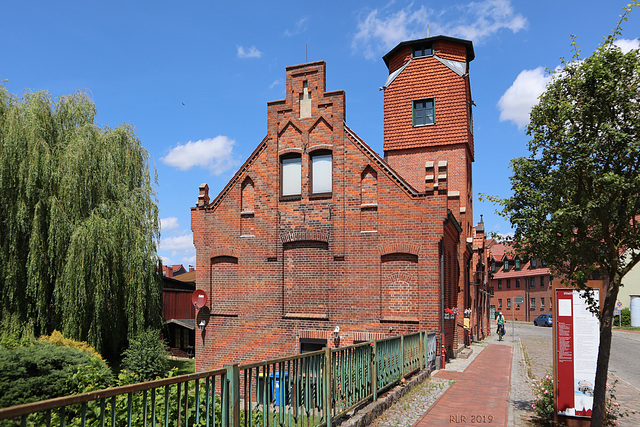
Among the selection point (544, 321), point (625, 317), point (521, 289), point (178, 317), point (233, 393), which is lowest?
point (544, 321)

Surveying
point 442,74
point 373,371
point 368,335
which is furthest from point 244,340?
point 442,74

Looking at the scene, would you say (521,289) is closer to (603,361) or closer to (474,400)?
(474,400)

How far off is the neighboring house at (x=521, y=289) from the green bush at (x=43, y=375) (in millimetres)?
49683

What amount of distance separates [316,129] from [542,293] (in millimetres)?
51402

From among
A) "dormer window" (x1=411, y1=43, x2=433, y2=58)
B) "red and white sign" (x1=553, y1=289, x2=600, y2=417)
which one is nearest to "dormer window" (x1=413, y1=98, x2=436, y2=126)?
"dormer window" (x1=411, y1=43, x2=433, y2=58)

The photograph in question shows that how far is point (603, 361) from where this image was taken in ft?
23.1

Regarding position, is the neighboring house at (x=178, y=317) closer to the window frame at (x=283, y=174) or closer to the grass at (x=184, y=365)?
the grass at (x=184, y=365)

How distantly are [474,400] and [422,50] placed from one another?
1959 cm

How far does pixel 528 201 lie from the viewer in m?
8.06

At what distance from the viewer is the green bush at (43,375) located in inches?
383

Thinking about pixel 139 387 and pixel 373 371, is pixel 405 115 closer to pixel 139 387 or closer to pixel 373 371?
pixel 373 371

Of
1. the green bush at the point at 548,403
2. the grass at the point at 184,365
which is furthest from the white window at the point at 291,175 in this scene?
the green bush at the point at 548,403

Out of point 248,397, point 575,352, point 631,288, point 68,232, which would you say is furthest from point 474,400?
point 631,288

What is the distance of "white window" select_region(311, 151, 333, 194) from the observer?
56.2 ft
